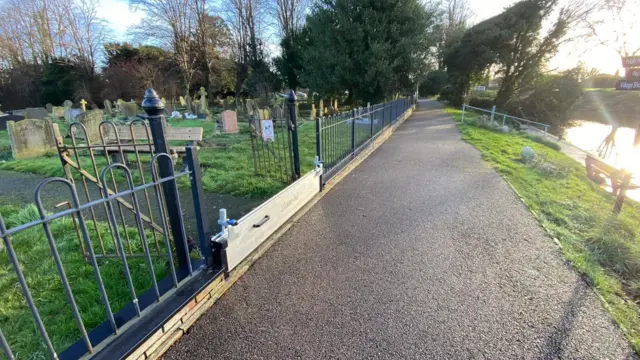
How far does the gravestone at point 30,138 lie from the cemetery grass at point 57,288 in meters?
7.11

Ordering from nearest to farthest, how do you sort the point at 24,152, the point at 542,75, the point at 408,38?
1. the point at 24,152
2. the point at 408,38
3. the point at 542,75

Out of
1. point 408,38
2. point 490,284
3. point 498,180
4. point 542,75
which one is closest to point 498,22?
point 542,75

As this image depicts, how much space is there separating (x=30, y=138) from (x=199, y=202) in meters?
10.3

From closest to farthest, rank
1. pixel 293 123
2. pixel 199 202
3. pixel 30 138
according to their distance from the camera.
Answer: pixel 199 202 < pixel 293 123 < pixel 30 138

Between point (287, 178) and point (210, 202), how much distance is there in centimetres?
158

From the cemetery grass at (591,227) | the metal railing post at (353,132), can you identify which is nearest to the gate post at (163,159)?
the cemetery grass at (591,227)

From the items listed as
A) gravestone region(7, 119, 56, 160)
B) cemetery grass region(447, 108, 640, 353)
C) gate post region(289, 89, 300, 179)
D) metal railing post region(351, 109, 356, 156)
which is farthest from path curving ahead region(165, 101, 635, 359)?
gravestone region(7, 119, 56, 160)

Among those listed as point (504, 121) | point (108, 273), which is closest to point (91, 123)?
point (108, 273)

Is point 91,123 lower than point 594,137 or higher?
higher

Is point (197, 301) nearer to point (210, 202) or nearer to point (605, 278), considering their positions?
point (210, 202)

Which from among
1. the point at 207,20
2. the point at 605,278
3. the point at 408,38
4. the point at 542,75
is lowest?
the point at 605,278

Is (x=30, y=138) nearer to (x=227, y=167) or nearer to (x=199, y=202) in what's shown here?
(x=227, y=167)

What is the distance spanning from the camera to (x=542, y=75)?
24891 mm

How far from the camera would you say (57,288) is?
2793mm
